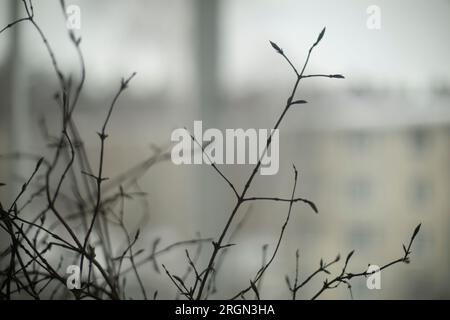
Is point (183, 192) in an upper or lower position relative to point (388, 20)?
lower

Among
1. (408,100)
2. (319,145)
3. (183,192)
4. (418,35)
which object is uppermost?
(418,35)

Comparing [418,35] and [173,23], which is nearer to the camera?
[418,35]

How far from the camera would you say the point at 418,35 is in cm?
134

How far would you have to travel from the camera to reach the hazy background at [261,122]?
4.63ft

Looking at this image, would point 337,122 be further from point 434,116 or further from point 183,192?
point 183,192

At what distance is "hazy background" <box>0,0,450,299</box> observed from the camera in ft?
4.63

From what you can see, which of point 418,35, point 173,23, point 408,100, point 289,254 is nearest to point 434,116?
point 408,100

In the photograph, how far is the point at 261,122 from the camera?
4.75ft

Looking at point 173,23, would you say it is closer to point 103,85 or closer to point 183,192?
point 103,85

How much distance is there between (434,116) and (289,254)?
59cm

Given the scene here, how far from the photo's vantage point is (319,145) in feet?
4.78
